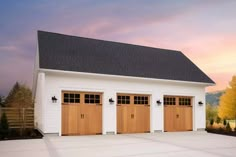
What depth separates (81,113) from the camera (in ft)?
49.9

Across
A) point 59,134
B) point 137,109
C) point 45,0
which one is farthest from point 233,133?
point 45,0

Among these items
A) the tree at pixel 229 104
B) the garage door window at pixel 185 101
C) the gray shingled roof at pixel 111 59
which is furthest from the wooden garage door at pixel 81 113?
the tree at pixel 229 104

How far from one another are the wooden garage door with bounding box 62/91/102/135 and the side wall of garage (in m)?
0.30

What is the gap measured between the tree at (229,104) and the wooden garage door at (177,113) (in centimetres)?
2207

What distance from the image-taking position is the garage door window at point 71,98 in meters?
14.9

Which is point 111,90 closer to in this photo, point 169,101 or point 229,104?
point 169,101

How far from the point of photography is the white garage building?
14.6m

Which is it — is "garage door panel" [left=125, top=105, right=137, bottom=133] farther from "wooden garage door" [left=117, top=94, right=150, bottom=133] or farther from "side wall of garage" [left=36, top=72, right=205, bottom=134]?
"side wall of garage" [left=36, top=72, right=205, bottom=134]

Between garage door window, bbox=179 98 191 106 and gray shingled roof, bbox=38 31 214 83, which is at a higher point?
gray shingled roof, bbox=38 31 214 83

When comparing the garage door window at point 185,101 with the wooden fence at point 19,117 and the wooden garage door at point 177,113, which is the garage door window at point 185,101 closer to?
the wooden garage door at point 177,113

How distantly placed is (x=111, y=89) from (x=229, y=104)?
27672 mm

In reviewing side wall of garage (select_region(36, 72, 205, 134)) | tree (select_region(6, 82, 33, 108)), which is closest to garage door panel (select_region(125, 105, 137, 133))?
side wall of garage (select_region(36, 72, 205, 134))

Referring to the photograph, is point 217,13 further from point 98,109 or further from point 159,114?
point 98,109

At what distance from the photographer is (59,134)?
47.4 ft
